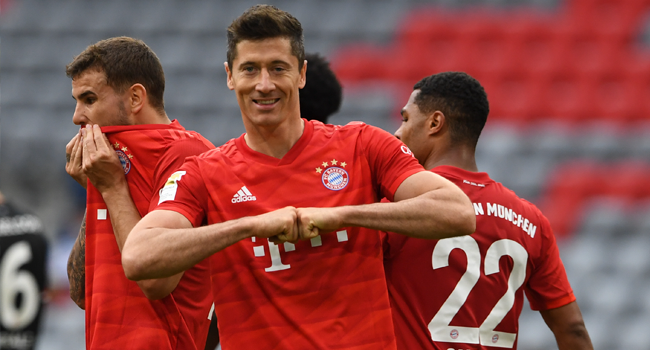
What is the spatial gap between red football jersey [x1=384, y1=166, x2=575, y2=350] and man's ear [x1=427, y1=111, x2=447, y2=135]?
19cm

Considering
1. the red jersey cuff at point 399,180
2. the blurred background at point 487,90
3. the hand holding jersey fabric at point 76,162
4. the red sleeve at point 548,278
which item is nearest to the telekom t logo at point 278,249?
the red jersey cuff at point 399,180

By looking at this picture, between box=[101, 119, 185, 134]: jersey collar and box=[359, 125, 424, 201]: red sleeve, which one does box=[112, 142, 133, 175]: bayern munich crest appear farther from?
box=[359, 125, 424, 201]: red sleeve

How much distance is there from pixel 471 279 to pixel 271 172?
1.08m

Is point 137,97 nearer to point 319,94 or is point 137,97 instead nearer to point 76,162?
point 76,162

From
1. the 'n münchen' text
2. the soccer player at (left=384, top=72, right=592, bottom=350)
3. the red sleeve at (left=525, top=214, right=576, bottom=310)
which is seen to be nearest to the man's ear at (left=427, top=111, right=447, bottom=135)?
the soccer player at (left=384, top=72, right=592, bottom=350)

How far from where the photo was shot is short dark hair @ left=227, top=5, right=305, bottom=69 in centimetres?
293

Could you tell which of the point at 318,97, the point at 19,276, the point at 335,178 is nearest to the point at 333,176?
the point at 335,178

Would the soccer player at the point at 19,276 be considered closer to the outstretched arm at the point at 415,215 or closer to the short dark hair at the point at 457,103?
the short dark hair at the point at 457,103

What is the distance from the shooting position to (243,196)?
290cm

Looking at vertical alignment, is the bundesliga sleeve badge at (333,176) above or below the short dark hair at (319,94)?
below

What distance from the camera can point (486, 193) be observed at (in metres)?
3.49

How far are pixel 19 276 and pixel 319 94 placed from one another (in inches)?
122

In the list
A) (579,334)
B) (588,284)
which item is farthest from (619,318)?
(579,334)

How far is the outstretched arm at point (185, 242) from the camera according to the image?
2.64 metres
